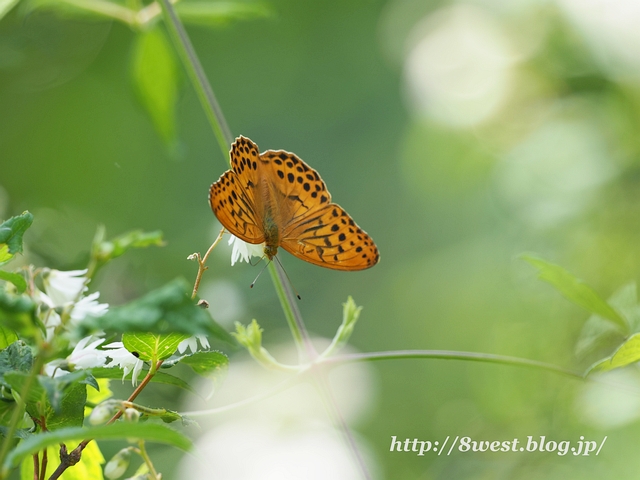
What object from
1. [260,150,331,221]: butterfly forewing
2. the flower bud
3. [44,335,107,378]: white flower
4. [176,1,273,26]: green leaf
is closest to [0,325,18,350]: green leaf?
[44,335,107,378]: white flower

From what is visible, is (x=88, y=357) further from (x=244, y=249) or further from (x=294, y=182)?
(x=294, y=182)

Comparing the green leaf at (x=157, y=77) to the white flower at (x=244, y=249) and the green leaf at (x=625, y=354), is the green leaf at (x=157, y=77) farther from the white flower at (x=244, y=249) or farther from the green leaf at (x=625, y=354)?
the green leaf at (x=625, y=354)

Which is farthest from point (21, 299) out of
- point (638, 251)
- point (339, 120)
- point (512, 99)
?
point (339, 120)

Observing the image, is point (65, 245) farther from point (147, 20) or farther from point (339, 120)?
point (339, 120)

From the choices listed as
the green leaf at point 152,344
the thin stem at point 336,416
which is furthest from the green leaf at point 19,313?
the thin stem at point 336,416

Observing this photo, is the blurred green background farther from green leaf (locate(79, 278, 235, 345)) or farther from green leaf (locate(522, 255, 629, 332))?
green leaf (locate(79, 278, 235, 345))

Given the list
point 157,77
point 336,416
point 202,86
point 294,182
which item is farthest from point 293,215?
point 157,77
